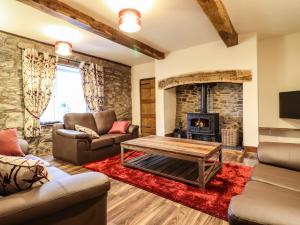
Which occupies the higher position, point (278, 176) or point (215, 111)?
point (215, 111)

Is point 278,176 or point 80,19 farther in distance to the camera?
point 80,19

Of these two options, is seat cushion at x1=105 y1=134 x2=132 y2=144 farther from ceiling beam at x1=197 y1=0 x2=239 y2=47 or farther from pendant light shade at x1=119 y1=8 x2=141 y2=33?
ceiling beam at x1=197 y1=0 x2=239 y2=47

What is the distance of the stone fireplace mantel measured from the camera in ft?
12.7

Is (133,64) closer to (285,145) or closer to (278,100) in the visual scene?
(278,100)

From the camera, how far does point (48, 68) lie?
158 inches

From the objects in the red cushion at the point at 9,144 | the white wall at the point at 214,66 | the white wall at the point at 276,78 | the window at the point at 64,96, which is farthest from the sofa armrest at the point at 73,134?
the white wall at the point at 276,78

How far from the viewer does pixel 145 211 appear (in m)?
1.86

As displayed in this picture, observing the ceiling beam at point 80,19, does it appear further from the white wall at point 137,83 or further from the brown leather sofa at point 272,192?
the brown leather sofa at point 272,192

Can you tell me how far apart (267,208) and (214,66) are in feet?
12.2

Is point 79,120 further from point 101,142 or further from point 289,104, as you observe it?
point 289,104

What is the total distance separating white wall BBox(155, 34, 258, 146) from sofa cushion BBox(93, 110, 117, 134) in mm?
1546

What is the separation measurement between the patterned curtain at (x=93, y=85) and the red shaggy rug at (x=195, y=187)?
2343mm

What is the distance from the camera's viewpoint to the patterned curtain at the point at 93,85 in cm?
488

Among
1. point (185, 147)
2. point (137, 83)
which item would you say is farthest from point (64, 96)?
point (185, 147)
